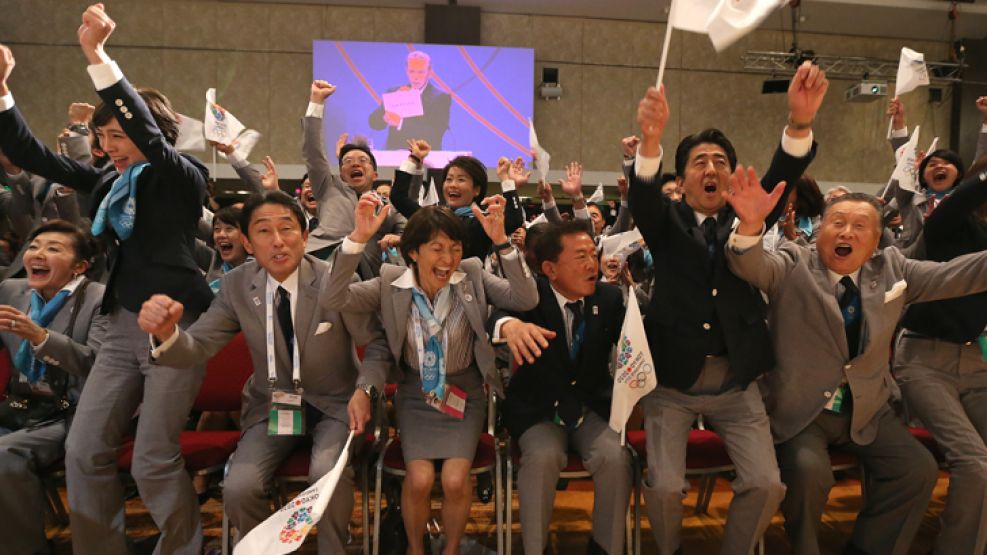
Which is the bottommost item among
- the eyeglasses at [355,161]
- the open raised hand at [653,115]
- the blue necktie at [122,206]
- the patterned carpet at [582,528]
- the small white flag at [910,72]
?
the patterned carpet at [582,528]

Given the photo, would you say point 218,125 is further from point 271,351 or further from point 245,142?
point 271,351

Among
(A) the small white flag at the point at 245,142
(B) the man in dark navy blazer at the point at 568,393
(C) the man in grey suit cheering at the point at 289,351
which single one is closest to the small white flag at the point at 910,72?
(B) the man in dark navy blazer at the point at 568,393

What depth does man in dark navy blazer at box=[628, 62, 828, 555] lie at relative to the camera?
7.95 ft

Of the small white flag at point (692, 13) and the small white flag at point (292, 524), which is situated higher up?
the small white flag at point (692, 13)

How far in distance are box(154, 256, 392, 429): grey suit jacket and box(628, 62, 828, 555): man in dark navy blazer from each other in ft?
3.64

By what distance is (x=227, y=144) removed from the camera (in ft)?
12.6

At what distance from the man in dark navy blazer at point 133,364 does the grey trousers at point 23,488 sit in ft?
0.89

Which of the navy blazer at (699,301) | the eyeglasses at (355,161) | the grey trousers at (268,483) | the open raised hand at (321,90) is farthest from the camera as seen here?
the eyeglasses at (355,161)

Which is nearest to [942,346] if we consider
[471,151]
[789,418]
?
[789,418]

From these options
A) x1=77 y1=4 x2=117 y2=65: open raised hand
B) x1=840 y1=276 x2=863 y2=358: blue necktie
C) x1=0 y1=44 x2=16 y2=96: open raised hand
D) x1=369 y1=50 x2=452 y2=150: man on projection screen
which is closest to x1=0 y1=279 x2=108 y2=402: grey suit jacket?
x1=0 y1=44 x2=16 y2=96: open raised hand

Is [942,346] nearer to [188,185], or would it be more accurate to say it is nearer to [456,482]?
[456,482]

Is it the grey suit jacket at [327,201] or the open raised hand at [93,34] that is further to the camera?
the grey suit jacket at [327,201]

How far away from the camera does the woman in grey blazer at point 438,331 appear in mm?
2508

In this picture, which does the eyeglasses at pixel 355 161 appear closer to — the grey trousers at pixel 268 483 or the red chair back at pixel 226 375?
the red chair back at pixel 226 375
